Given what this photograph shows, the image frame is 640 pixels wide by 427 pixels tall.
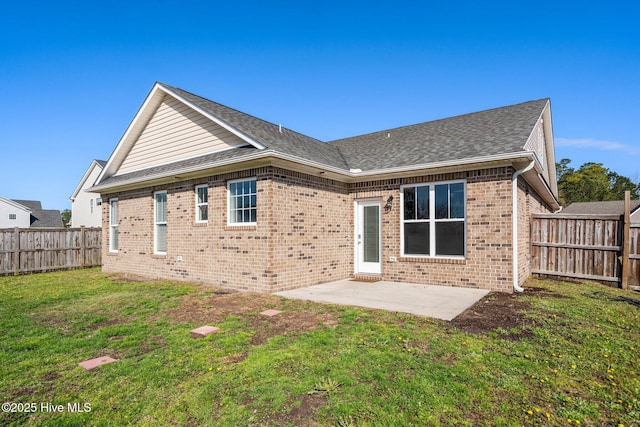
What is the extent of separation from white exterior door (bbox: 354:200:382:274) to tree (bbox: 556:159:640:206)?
44.8 m

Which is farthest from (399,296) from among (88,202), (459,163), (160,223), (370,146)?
(88,202)

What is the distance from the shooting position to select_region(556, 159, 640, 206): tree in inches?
1686

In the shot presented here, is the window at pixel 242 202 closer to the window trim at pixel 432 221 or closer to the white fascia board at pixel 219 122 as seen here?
the white fascia board at pixel 219 122

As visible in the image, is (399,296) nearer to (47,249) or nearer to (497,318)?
(497,318)

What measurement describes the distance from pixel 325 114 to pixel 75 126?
11.6m

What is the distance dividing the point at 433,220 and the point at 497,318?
3.74 metres

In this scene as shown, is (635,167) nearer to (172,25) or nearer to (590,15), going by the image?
(590,15)

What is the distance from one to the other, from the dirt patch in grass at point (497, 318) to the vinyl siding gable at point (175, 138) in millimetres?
6747

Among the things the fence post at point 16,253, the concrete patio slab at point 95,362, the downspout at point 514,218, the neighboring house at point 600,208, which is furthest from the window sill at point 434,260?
the neighboring house at point 600,208

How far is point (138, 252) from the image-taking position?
12.0 meters

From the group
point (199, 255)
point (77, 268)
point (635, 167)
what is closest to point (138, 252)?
point (199, 255)

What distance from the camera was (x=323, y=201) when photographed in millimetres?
9703

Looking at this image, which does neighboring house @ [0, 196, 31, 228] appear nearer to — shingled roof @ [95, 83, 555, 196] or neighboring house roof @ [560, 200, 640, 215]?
shingled roof @ [95, 83, 555, 196]

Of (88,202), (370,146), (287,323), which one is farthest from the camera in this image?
(88,202)
